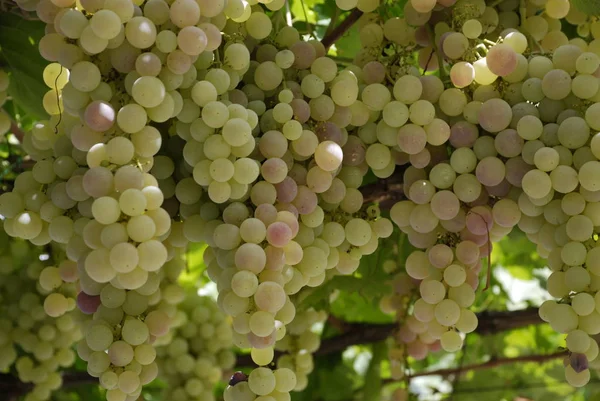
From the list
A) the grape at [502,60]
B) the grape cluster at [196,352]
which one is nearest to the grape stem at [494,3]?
the grape at [502,60]

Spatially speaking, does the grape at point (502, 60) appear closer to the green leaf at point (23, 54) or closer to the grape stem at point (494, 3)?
the grape stem at point (494, 3)

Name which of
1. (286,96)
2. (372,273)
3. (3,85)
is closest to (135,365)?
(286,96)

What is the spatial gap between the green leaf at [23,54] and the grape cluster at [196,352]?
1.33ft

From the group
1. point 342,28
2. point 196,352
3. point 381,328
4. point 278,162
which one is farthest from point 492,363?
point 278,162

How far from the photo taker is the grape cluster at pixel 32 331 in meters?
1.08

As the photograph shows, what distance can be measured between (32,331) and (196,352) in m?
0.28

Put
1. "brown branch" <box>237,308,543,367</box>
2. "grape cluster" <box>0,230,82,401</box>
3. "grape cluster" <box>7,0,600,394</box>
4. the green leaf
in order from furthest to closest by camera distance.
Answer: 1. "brown branch" <box>237,308,543,367</box>
2. "grape cluster" <box>0,230,82,401</box>
3. the green leaf
4. "grape cluster" <box>7,0,600,394</box>

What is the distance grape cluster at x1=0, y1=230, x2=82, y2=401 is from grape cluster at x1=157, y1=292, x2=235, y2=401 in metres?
0.17

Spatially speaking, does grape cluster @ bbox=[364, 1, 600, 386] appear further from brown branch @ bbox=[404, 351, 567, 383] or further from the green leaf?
brown branch @ bbox=[404, 351, 567, 383]

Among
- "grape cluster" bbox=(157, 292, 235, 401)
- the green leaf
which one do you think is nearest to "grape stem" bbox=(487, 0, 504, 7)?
the green leaf

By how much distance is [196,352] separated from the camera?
127cm

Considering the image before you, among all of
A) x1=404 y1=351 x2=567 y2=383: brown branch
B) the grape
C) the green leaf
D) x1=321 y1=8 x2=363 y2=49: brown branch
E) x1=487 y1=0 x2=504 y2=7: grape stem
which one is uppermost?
the grape

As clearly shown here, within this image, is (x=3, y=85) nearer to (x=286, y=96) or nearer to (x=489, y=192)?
(x=286, y=96)

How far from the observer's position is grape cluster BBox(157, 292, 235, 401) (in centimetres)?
119
